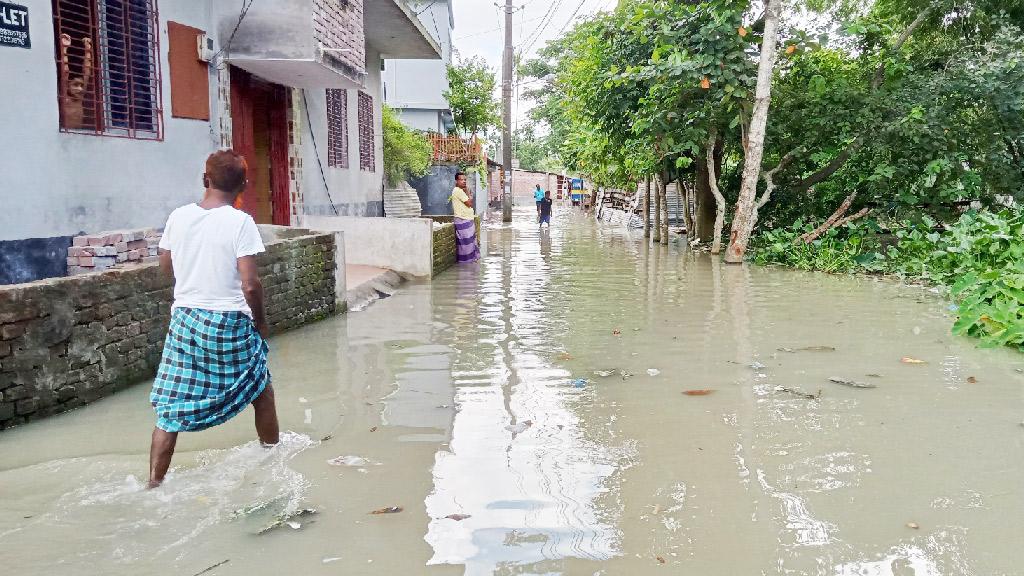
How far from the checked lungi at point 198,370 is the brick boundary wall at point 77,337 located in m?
1.31

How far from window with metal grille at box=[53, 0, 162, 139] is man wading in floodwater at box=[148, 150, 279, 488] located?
172 inches

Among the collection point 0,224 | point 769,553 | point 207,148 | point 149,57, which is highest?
point 149,57

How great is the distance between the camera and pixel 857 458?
4211 mm

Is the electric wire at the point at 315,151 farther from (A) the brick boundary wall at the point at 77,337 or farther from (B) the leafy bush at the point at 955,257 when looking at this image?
(B) the leafy bush at the point at 955,257

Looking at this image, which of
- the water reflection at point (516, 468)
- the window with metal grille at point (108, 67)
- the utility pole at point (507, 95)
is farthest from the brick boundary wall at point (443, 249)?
the utility pole at point (507, 95)

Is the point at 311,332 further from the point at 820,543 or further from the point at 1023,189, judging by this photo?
the point at 1023,189

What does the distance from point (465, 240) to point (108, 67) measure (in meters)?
8.11

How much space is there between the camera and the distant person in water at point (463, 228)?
15.1m

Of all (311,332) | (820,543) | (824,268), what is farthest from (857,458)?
(824,268)

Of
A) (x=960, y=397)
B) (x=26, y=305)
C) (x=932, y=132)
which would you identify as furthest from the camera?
(x=932, y=132)

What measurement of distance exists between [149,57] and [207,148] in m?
1.37

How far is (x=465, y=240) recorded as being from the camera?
15.3m

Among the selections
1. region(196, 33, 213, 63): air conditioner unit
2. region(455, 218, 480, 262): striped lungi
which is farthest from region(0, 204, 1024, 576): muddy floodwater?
region(455, 218, 480, 262): striped lungi

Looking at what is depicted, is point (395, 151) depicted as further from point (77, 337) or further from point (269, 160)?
point (77, 337)
